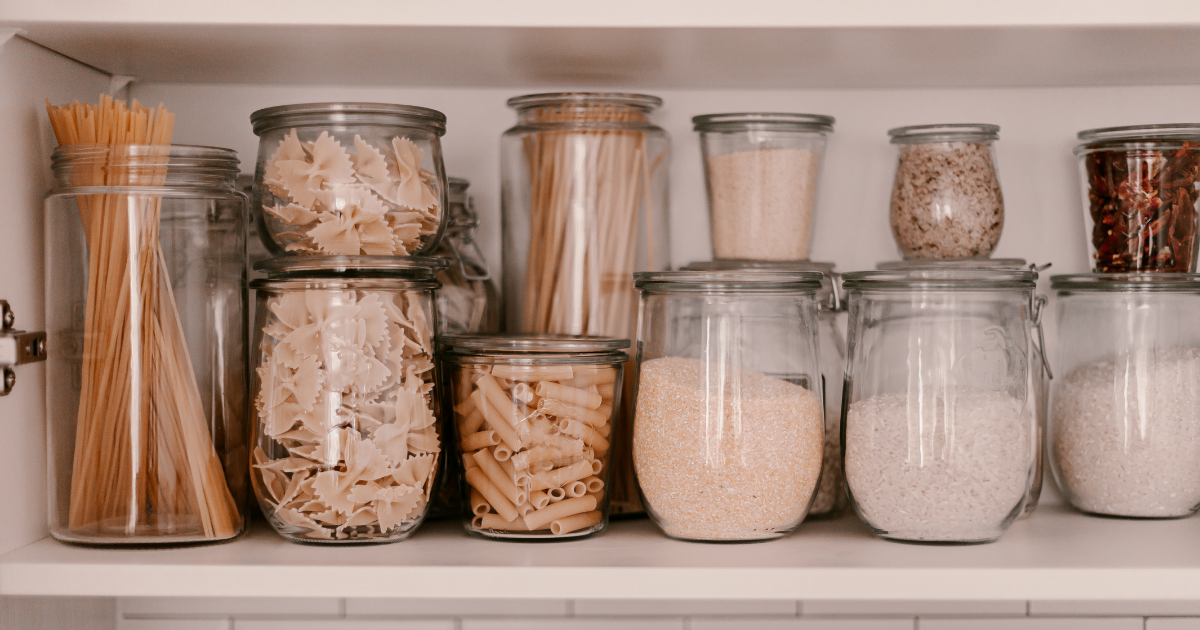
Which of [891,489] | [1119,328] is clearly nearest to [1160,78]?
[1119,328]

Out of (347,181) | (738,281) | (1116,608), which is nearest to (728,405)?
(738,281)

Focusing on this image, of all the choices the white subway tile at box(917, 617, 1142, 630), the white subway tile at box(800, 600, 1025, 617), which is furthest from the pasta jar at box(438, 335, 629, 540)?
the white subway tile at box(917, 617, 1142, 630)

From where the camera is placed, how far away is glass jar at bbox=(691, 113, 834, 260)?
837 mm

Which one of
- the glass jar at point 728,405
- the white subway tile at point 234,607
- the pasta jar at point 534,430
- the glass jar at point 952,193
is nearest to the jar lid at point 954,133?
the glass jar at point 952,193

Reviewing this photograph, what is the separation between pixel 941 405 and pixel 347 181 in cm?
50

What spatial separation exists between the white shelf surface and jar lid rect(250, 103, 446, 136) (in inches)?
13.6

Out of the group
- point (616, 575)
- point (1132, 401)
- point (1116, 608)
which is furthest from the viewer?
point (1116, 608)

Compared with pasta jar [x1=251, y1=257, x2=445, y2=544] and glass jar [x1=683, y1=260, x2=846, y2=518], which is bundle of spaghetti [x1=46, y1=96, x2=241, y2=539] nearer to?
pasta jar [x1=251, y1=257, x2=445, y2=544]

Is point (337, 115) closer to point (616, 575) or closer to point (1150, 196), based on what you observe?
point (616, 575)

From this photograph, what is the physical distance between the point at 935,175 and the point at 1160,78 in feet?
0.98

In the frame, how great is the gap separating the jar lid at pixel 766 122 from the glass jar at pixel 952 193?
0.09 metres

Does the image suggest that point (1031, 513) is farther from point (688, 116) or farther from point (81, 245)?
point (81, 245)

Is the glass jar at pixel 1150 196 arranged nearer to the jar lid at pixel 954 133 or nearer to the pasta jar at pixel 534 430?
the jar lid at pixel 954 133

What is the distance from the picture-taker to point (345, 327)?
2.28ft
